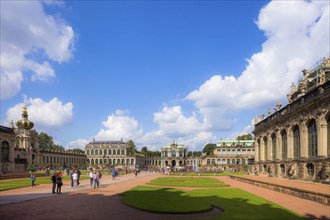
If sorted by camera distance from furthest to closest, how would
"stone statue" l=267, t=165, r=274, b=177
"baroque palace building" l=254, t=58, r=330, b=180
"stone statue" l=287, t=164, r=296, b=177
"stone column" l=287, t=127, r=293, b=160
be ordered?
1. "stone statue" l=267, t=165, r=274, b=177
2. "stone column" l=287, t=127, r=293, b=160
3. "stone statue" l=287, t=164, r=296, b=177
4. "baroque palace building" l=254, t=58, r=330, b=180

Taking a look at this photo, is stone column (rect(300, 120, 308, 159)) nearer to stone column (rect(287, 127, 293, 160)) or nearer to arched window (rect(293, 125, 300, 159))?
arched window (rect(293, 125, 300, 159))

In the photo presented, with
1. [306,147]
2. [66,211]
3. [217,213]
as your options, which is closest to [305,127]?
[306,147]

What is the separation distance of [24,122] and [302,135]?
8207 cm

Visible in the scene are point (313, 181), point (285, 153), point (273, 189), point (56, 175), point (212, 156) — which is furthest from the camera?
point (212, 156)

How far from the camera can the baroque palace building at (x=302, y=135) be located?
3619 centimetres

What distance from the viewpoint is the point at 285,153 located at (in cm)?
4978

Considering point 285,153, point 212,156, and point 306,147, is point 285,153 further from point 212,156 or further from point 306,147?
point 212,156

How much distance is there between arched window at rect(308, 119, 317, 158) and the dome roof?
82.4 meters

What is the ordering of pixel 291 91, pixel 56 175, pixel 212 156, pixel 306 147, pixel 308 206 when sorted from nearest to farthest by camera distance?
pixel 308 206 < pixel 56 175 < pixel 306 147 < pixel 291 91 < pixel 212 156

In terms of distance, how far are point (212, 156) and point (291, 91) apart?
11254 centimetres

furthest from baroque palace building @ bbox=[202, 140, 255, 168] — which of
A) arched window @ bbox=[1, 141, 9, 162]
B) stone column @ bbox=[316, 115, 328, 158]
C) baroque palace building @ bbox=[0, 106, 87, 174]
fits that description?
stone column @ bbox=[316, 115, 328, 158]

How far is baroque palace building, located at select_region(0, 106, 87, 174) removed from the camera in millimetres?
70656

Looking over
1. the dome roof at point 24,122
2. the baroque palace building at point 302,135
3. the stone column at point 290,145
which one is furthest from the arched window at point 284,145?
the dome roof at point 24,122

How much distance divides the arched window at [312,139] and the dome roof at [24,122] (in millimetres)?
82378
